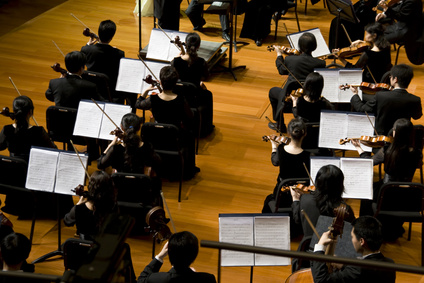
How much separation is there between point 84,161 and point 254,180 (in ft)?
6.79

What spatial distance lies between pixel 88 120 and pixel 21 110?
636mm

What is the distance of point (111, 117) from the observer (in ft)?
18.0

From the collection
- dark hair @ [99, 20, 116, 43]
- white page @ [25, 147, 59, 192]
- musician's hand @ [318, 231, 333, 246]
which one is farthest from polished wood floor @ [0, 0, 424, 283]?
musician's hand @ [318, 231, 333, 246]

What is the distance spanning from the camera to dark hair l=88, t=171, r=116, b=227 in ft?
14.2

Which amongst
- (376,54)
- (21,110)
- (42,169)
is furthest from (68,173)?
(376,54)

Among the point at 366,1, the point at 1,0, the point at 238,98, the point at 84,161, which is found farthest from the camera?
the point at 1,0

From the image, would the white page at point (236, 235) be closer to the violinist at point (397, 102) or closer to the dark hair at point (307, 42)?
the violinist at point (397, 102)

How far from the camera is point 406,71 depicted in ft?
19.0

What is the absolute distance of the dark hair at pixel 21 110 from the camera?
509 centimetres

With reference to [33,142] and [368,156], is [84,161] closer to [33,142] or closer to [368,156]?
[33,142]

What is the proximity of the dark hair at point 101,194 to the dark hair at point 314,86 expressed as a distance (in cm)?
237

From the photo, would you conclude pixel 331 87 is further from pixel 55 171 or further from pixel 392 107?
pixel 55 171

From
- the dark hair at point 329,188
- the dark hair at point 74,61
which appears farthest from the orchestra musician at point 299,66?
the dark hair at point 329,188

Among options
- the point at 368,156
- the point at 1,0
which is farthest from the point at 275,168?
the point at 1,0
